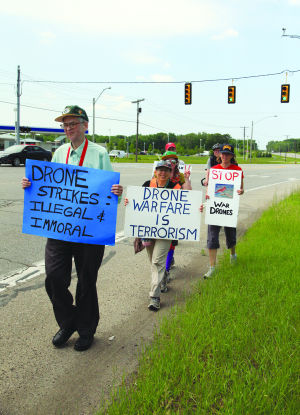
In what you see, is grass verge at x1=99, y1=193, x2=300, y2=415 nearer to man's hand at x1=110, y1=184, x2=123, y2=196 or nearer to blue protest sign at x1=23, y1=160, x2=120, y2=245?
blue protest sign at x1=23, y1=160, x2=120, y2=245

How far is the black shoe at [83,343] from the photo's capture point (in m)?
3.38

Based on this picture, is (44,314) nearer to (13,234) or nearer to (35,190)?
(35,190)

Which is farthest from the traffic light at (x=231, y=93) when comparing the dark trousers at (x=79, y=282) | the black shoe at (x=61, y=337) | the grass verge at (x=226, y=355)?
the black shoe at (x=61, y=337)

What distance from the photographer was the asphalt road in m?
2.73

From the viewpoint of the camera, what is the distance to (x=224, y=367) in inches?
112

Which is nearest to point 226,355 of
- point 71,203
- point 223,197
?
point 71,203

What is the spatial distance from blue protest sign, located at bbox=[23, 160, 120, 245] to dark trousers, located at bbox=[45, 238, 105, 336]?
107mm

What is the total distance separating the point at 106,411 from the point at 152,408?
0.98 feet

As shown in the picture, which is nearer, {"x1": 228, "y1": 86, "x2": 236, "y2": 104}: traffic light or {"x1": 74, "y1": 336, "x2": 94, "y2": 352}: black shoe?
{"x1": 74, "y1": 336, "x2": 94, "y2": 352}: black shoe

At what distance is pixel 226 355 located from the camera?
3020mm

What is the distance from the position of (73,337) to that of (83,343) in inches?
11.9

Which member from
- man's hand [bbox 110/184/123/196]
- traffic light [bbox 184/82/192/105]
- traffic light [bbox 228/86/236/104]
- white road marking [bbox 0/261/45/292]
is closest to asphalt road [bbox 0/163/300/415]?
white road marking [bbox 0/261/45/292]

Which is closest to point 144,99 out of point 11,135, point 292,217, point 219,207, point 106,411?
point 11,135

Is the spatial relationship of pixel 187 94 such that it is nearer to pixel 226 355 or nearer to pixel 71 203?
pixel 71 203
